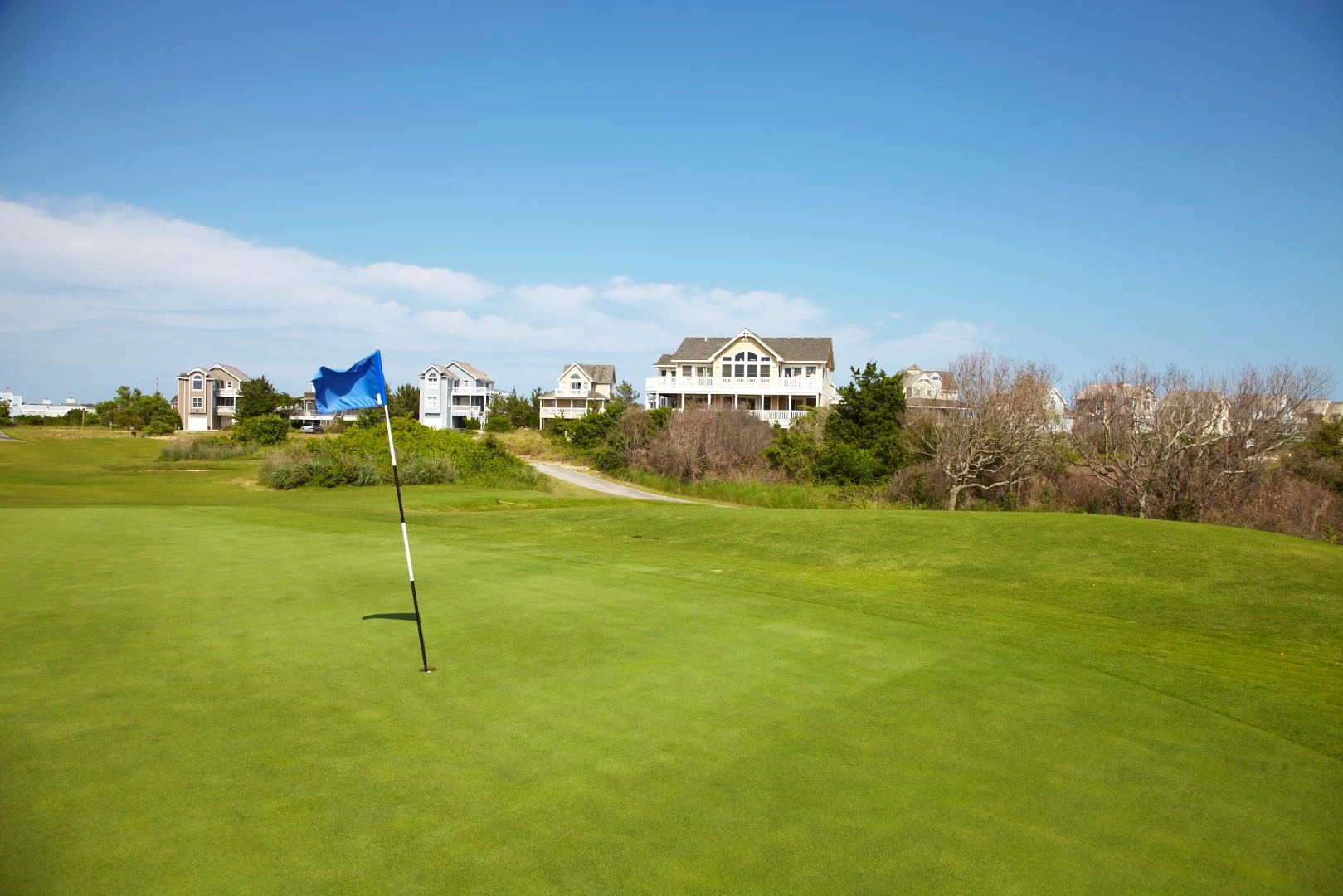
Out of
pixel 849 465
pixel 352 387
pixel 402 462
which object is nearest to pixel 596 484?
pixel 402 462

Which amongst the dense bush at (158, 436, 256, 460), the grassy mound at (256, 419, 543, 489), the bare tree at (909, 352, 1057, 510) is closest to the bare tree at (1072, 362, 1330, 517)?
the bare tree at (909, 352, 1057, 510)

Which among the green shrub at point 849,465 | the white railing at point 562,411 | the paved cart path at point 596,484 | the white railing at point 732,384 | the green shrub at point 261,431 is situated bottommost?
the paved cart path at point 596,484

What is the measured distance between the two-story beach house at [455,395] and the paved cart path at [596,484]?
4287cm

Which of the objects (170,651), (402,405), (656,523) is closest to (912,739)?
(170,651)

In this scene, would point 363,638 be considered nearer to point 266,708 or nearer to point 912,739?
point 266,708

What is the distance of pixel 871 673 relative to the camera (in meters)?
8.70

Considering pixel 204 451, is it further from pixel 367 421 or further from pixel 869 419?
pixel 869 419

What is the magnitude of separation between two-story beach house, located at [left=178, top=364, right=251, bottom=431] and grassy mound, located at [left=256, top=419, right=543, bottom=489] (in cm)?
7229

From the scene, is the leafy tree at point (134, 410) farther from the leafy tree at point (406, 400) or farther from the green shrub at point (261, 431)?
the green shrub at point (261, 431)

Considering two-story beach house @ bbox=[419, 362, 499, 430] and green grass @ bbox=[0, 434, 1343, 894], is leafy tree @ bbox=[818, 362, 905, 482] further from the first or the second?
two-story beach house @ bbox=[419, 362, 499, 430]

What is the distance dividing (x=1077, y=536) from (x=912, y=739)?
12926mm

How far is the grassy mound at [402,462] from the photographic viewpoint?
3747 centimetres

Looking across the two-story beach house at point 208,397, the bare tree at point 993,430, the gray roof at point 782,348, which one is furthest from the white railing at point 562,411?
the bare tree at point 993,430

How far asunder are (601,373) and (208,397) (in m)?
47.7
